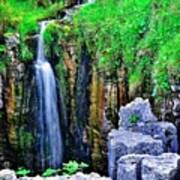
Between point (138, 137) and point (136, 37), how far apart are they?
372 centimetres

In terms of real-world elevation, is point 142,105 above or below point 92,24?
below

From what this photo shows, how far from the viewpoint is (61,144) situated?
1431cm

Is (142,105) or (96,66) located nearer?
(142,105)

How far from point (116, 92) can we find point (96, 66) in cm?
74

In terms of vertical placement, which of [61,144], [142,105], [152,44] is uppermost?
[152,44]

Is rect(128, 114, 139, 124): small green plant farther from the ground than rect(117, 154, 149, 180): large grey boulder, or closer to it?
farther from the ground

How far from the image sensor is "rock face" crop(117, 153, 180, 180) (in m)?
8.45

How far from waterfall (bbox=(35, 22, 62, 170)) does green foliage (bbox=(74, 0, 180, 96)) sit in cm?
104

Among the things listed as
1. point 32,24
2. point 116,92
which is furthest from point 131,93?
point 32,24

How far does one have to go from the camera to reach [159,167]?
859 centimetres

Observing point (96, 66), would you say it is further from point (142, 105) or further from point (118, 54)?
point (142, 105)

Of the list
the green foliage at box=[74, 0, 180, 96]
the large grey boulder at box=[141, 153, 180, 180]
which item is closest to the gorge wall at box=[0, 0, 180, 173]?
the green foliage at box=[74, 0, 180, 96]

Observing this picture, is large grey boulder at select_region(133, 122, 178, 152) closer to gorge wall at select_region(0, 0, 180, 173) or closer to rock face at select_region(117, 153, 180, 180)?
rock face at select_region(117, 153, 180, 180)

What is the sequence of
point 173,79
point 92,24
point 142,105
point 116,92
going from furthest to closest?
point 92,24 < point 116,92 < point 173,79 < point 142,105
